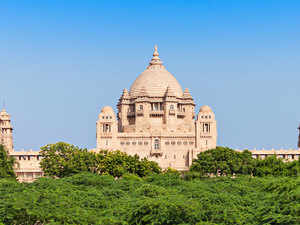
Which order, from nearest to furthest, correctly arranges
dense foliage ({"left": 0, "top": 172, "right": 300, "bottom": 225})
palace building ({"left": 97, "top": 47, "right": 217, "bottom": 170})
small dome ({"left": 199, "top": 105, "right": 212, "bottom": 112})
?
1. dense foliage ({"left": 0, "top": 172, "right": 300, "bottom": 225})
2. palace building ({"left": 97, "top": 47, "right": 217, "bottom": 170})
3. small dome ({"left": 199, "top": 105, "right": 212, "bottom": 112})

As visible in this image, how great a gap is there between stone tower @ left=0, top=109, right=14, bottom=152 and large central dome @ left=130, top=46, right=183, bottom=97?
2381cm

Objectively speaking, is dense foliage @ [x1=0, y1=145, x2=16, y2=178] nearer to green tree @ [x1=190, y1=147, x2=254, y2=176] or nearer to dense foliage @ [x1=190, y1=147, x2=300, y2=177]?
dense foliage @ [x1=190, y1=147, x2=300, y2=177]

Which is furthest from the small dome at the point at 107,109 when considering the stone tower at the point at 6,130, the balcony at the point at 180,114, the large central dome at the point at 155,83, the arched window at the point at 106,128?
the stone tower at the point at 6,130

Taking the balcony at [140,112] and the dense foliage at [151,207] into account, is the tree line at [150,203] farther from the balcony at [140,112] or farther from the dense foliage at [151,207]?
the balcony at [140,112]

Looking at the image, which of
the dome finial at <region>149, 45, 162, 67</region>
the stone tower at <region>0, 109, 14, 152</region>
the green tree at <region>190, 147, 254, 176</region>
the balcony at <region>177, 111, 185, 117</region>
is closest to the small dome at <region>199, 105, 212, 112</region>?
the balcony at <region>177, 111, 185, 117</region>

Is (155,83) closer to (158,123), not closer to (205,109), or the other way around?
(158,123)

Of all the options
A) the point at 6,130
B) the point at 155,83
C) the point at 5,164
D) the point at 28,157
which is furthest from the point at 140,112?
the point at 5,164

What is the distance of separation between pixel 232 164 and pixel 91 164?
1911 cm

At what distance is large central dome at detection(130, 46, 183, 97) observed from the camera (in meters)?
125

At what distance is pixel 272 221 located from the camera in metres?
40.9

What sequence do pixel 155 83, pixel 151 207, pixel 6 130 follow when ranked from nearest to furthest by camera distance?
pixel 151 207, pixel 6 130, pixel 155 83

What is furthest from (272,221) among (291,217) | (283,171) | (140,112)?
(140,112)

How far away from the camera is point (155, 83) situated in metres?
126

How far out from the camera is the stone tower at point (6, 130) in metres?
113
